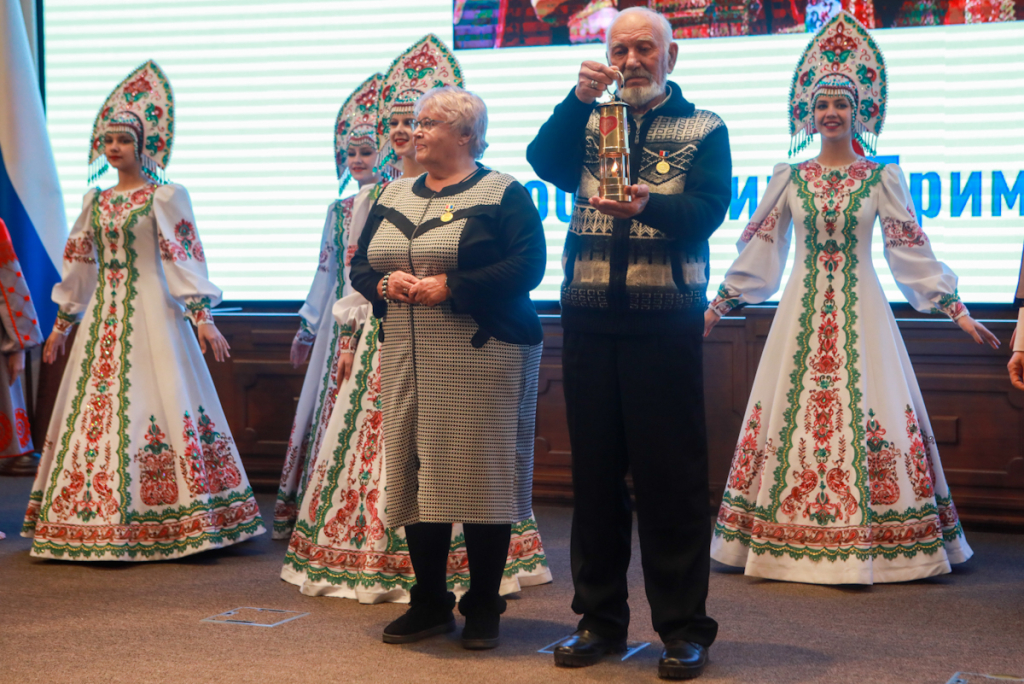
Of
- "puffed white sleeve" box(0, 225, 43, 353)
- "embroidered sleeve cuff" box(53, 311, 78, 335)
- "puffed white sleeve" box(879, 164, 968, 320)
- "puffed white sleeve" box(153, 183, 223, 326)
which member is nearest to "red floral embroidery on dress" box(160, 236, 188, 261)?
"puffed white sleeve" box(153, 183, 223, 326)

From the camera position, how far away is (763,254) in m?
3.54

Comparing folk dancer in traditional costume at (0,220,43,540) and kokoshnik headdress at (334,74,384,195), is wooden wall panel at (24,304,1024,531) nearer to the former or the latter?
kokoshnik headdress at (334,74,384,195)

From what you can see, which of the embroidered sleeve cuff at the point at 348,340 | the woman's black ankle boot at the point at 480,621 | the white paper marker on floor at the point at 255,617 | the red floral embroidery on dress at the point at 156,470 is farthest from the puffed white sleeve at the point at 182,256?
the woman's black ankle boot at the point at 480,621

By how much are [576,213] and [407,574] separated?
47.4 inches

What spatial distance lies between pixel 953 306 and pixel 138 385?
2.66 m

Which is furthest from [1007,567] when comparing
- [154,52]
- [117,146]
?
[154,52]

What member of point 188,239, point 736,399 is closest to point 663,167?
point 188,239

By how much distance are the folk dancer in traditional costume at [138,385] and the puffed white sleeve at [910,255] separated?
2182 mm

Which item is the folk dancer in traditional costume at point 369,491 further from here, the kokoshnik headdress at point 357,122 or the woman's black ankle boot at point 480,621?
the kokoshnik headdress at point 357,122

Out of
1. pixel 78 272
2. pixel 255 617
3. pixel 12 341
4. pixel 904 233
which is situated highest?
pixel 904 233

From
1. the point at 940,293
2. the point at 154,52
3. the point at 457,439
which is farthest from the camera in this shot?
the point at 154,52

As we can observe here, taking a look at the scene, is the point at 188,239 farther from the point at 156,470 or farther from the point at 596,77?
the point at 596,77

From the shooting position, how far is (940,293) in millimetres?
3324

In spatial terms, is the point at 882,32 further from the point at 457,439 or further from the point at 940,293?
the point at 457,439
